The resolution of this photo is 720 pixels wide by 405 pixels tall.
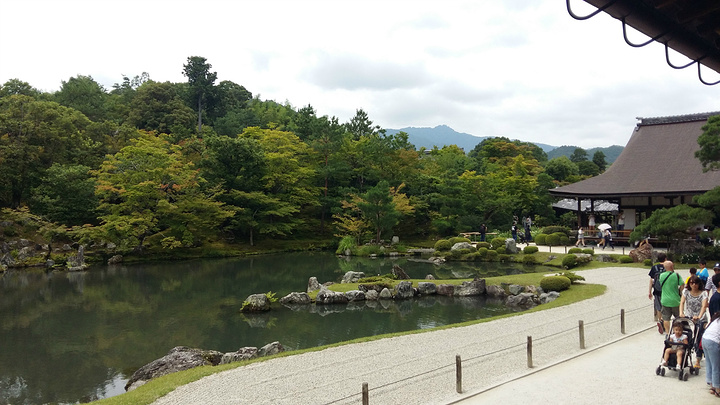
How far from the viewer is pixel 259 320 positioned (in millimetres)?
12961

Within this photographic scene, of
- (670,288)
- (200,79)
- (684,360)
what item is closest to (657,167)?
(670,288)

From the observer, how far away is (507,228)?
29875mm

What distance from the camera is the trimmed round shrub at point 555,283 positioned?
1442cm

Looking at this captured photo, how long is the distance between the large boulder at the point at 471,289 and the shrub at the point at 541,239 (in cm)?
1067

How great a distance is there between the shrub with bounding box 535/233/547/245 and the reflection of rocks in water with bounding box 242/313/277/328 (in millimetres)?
16727

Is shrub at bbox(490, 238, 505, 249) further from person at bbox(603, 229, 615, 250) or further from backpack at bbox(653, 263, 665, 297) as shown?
backpack at bbox(653, 263, 665, 297)

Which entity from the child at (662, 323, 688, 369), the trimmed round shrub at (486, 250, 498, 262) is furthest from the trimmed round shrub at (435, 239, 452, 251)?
the child at (662, 323, 688, 369)

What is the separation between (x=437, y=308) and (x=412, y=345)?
17.4ft

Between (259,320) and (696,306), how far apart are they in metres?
9.93

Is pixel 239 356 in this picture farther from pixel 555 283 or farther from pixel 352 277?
pixel 555 283

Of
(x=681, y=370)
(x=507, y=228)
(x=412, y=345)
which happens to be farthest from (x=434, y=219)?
(x=681, y=370)

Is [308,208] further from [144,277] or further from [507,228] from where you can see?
[144,277]

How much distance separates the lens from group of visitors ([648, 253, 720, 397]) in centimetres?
519

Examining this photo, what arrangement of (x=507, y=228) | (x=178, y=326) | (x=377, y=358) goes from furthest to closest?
(x=507, y=228) → (x=178, y=326) → (x=377, y=358)
